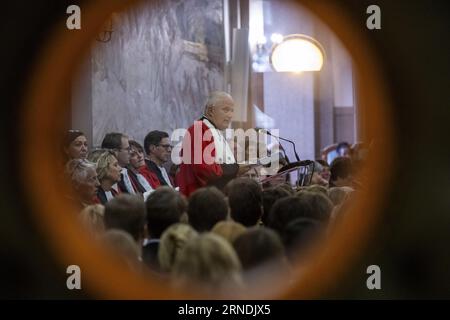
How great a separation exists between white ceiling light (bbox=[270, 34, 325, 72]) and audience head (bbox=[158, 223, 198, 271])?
208 inches

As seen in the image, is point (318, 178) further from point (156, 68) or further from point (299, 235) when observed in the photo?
point (299, 235)

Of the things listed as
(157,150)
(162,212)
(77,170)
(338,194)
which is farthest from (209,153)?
(162,212)

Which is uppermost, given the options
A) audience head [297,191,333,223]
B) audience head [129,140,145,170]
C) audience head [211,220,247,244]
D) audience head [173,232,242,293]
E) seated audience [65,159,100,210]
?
audience head [129,140,145,170]

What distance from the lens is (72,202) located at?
13.0 feet

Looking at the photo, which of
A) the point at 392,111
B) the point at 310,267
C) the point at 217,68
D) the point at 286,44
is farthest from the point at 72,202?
the point at 217,68

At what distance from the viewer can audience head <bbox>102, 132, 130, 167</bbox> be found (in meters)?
5.72

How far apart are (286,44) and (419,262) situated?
5413 mm

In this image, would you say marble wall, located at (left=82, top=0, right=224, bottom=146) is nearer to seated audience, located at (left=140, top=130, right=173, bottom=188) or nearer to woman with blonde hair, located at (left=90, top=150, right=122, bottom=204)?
seated audience, located at (left=140, top=130, right=173, bottom=188)

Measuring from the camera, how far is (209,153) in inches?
222

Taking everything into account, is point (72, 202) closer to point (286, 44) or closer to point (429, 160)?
point (429, 160)

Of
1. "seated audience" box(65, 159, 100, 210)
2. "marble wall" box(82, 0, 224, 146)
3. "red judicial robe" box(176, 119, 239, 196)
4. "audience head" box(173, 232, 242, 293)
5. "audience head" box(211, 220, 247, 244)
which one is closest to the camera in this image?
"audience head" box(173, 232, 242, 293)

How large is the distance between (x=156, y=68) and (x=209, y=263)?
4.84 metres

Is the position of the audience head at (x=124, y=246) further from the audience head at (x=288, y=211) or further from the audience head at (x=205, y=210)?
the audience head at (x=288, y=211)

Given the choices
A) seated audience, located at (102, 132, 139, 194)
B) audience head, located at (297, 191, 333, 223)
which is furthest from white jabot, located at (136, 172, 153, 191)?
audience head, located at (297, 191, 333, 223)
